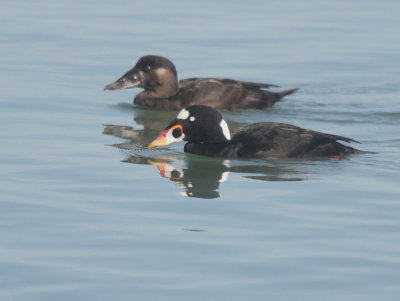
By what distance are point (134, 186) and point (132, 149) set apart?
1.94 m

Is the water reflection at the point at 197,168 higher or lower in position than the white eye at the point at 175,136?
lower

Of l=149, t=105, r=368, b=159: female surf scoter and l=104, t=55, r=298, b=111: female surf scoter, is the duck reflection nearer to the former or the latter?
l=149, t=105, r=368, b=159: female surf scoter

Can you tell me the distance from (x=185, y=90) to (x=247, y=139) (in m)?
3.71

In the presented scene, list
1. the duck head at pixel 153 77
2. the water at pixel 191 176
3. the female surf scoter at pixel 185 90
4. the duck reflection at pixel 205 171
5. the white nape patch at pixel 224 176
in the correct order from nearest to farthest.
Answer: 1. the water at pixel 191 176
2. the duck reflection at pixel 205 171
3. the white nape patch at pixel 224 176
4. the female surf scoter at pixel 185 90
5. the duck head at pixel 153 77

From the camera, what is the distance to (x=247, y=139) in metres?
10.5

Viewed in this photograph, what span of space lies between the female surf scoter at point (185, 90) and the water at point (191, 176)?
0.22 meters

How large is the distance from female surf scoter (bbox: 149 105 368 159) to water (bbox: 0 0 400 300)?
126 millimetres

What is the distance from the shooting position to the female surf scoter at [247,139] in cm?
1038

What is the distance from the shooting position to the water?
6.68 meters

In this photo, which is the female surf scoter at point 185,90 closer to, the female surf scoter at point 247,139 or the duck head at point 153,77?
the duck head at point 153,77

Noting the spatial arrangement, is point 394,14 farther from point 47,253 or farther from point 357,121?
point 47,253

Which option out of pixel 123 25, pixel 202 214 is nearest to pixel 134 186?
pixel 202 214

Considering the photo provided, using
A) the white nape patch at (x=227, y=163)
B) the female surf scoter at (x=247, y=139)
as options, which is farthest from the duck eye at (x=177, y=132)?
the white nape patch at (x=227, y=163)

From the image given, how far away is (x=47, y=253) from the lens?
7.08m
